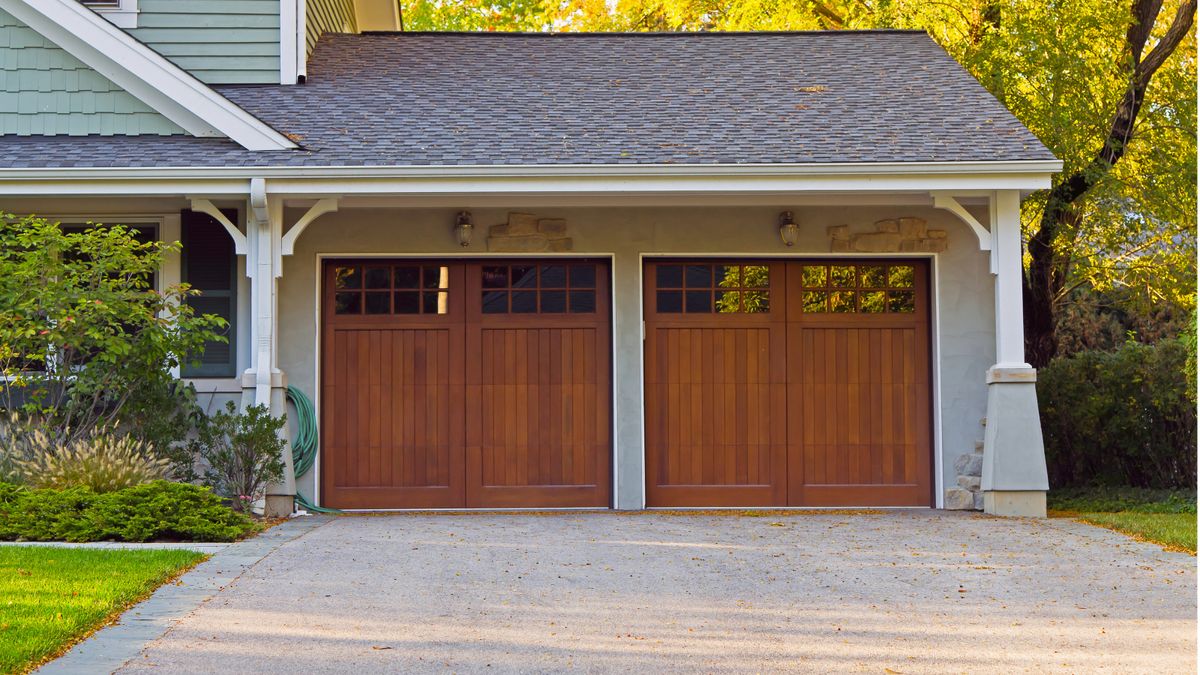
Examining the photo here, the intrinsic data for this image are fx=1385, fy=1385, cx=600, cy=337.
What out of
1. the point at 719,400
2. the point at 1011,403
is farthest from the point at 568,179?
the point at 1011,403

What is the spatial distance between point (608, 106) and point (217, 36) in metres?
3.52

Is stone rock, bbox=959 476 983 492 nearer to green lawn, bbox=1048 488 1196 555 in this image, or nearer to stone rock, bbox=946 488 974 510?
stone rock, bbox=946 488 974 510

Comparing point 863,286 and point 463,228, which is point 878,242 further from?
point 463,228

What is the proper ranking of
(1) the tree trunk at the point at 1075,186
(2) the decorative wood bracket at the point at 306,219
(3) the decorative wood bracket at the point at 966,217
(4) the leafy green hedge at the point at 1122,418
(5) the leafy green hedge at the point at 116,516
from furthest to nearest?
(1) the tree trunk at the point at 1075,186 → (4) the leafy green hedge at the point at 1122,418 → (3) the decorative wood bracket at the point at 966,217 → (2) the decorative wood bracket at the point at 306,219 → (5) the leafy green hedge at the point at 116,516

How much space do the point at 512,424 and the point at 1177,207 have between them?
7.39 m

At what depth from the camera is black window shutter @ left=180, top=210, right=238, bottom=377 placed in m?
10.9

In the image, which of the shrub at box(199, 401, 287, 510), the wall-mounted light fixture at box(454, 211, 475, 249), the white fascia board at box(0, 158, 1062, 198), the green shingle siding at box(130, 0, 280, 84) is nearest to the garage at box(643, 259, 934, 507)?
the white fascia board at box(0, 158, 1062, 198)

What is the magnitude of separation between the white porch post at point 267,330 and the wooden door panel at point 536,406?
5.07ft

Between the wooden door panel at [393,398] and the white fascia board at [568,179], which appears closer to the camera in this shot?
the white fascia board at [568,179]

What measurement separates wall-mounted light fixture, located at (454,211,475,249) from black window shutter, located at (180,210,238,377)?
1.75 metres

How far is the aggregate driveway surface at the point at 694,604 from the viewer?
5449mm

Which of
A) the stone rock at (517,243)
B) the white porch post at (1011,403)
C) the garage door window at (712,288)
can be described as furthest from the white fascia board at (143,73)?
the white porch post at (1011,403)

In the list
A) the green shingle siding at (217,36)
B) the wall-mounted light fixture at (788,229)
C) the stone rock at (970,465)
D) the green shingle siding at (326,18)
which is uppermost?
the green shingle siding at (326,18)

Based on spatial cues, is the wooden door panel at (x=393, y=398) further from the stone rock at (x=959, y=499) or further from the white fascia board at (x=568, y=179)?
the stone rock at (x=959, y=499)
